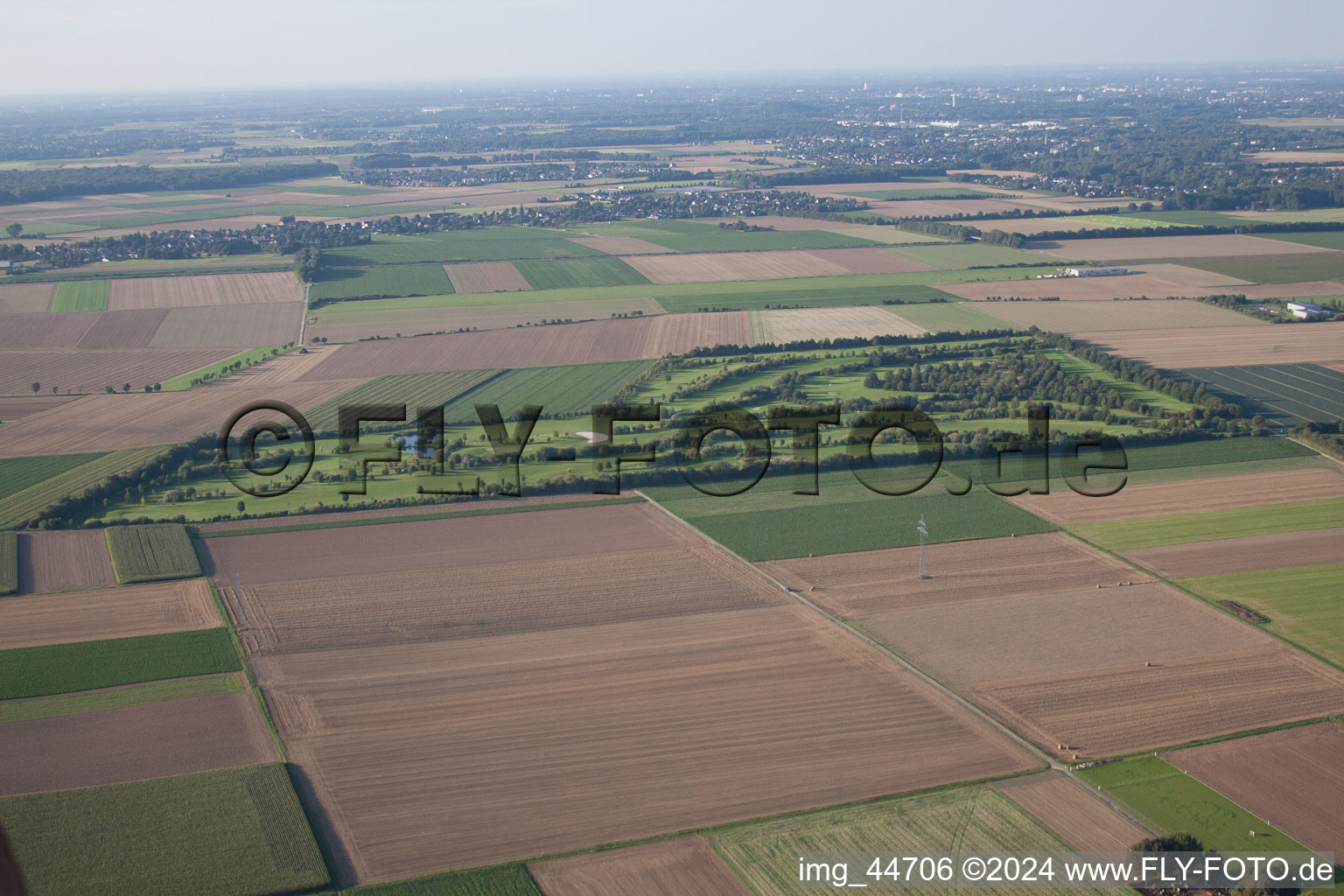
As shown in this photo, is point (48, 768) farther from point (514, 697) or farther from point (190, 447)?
point (190, 447)

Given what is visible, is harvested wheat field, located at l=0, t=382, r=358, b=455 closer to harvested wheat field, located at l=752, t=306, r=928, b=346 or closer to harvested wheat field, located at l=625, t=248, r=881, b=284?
harvested wheat field, located at l=752, t=306, r=928, b=346

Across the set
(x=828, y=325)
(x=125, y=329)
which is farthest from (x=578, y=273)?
(x=125, y=329)

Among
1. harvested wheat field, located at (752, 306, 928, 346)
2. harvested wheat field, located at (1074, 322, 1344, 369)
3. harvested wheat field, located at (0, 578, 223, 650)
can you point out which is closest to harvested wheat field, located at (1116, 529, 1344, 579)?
harvested wheat field, located at (1074, 322, 1344, 369)

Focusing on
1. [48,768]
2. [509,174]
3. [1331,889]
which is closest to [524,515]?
[48,768]

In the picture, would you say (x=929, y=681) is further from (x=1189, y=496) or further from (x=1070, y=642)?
(x=1189, y=496)

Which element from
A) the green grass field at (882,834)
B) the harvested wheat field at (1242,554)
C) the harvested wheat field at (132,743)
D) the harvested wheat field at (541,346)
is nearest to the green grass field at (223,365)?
the harvested wheat field at (541,346)
